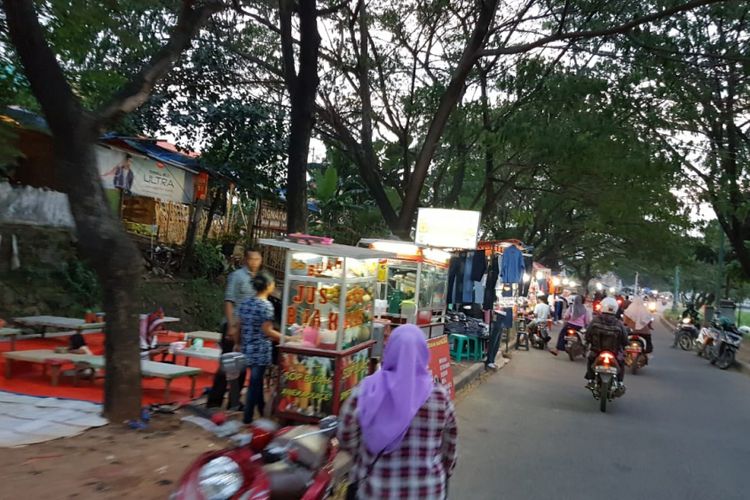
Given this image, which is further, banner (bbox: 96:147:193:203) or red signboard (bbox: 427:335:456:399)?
banner (bbox: 96:147:193:203)

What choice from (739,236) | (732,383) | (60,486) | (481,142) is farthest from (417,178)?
(739,236)

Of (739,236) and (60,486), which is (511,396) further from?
(739,236)

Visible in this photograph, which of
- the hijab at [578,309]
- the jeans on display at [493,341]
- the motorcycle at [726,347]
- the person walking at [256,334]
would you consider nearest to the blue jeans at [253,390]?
the person walking at [256,334]

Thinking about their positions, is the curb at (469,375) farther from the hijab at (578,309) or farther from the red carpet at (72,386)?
the red carpet at (72,386)

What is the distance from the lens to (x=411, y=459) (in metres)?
2.77

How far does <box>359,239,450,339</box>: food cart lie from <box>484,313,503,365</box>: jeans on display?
106 centimetres

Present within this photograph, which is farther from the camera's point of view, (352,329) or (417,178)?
(417,178)

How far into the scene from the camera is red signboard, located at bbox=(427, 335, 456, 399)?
737cm

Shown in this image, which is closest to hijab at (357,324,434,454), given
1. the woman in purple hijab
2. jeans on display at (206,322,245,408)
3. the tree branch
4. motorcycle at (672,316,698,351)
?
the woman in purple hijab

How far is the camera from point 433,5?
49.0 ft

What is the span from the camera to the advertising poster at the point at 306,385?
6.76m

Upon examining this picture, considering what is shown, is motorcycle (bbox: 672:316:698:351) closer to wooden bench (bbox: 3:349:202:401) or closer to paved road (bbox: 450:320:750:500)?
paved road (bbox: 450:320:750:500)

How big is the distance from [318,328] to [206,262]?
11.0 metres

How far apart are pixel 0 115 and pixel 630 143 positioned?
11866 millimetres
